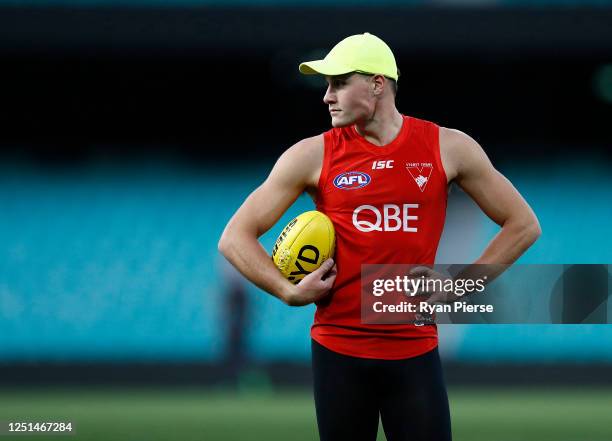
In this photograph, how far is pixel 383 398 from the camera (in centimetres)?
507

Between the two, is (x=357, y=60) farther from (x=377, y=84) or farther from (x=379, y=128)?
(x=379, y=128)

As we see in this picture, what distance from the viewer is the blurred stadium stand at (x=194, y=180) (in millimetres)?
17734

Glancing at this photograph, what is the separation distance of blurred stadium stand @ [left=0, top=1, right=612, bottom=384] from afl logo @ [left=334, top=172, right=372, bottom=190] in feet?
40.3

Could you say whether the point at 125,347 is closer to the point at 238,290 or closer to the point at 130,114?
the point at 238,290

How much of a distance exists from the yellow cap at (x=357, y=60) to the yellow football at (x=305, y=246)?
2.05ft

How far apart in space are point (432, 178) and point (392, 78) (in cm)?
52

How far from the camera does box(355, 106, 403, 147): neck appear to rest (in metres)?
5.22

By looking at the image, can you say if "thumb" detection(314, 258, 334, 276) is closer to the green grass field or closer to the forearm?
the forearm

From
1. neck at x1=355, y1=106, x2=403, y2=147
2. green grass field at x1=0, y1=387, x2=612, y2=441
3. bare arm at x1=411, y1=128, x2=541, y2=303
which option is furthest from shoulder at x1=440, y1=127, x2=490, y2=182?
green grass field at x1=0, y1=387, x2=612, y2=441

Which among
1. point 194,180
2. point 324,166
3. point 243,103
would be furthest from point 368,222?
point 243,103

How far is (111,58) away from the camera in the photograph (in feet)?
58.5

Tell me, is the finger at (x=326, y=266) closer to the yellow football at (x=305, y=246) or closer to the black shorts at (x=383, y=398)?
the yellow football at (x=305, y=246)

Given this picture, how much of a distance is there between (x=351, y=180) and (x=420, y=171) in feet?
0.98

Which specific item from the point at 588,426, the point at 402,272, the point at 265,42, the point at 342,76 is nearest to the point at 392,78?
the point at 342,76
